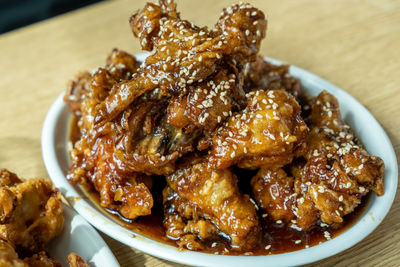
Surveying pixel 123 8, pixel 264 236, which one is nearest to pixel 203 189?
pixel 264 236

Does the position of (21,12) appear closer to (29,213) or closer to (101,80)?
(101,80)

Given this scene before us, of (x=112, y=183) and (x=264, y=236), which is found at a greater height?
(x=112, y=183)

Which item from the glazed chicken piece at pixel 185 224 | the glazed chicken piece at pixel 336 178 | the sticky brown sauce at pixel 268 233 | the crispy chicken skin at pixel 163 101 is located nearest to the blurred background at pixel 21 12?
the crispy chicken skin at pixel 163 101

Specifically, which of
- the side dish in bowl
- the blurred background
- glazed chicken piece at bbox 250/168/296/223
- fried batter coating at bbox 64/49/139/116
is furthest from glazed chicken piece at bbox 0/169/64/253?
the blurred background

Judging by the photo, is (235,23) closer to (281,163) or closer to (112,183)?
(281,163)

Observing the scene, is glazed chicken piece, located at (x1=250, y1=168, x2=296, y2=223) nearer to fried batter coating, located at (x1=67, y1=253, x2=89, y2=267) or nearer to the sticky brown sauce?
the sticky brown sauce

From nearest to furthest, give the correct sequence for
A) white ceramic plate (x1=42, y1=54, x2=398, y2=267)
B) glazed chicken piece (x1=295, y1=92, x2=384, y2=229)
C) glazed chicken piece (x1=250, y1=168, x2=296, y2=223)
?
white ceramic plate (x1=42, y1=54, x2=398, y2=267)
glazed chicken piece (x1=295, y1=92, x2=384, y2=229)
glazed chicken piece (x1=250, y1=168, x2=296, y2=223)

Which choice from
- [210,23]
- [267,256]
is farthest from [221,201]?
[210,23]
